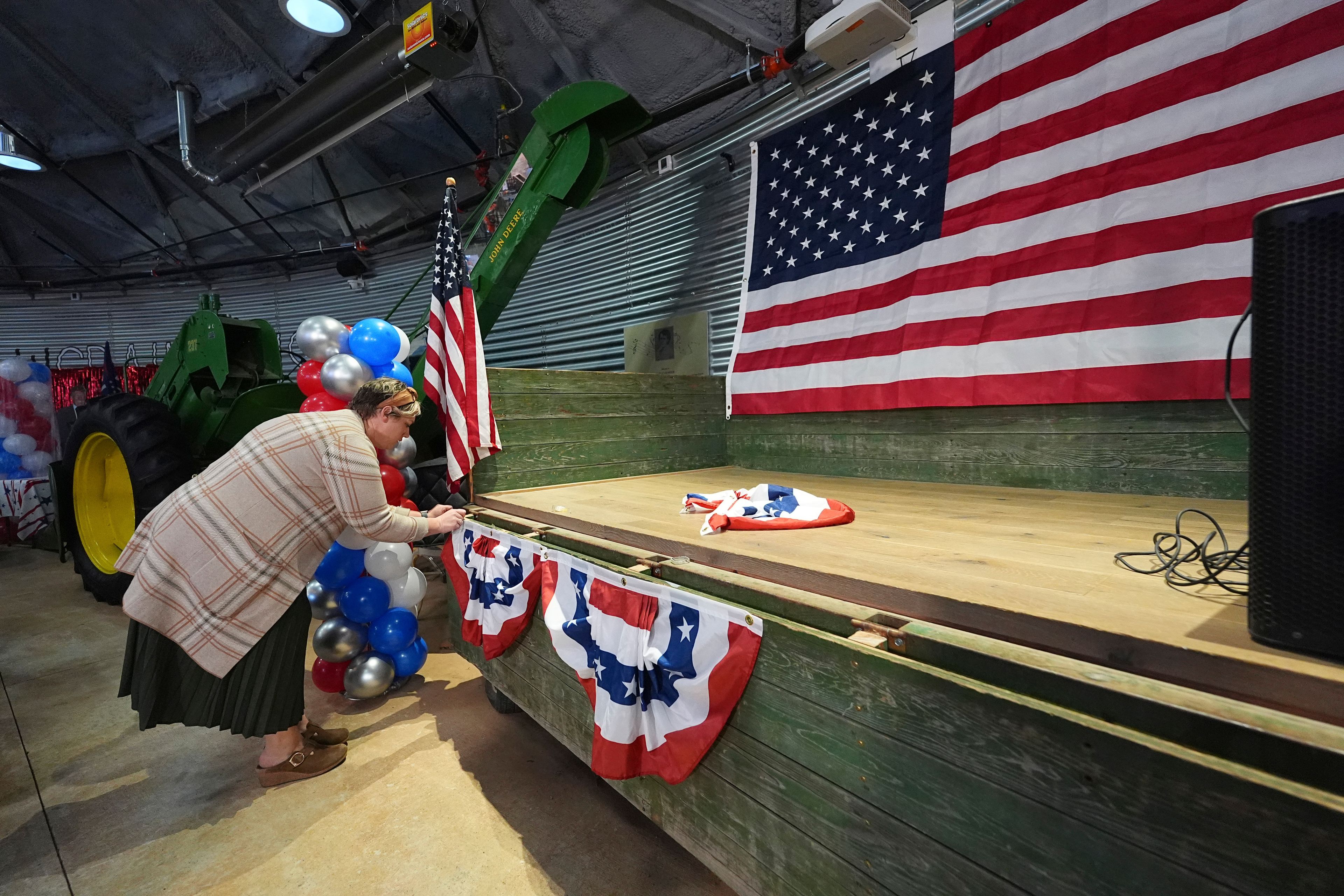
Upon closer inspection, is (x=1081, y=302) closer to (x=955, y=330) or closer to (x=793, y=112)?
(x=955, y=330)

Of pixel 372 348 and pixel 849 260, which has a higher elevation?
pixel 849 260

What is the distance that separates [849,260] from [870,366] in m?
0.66

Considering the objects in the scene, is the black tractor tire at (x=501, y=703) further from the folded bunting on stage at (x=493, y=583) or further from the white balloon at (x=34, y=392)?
the white balloon at (x=34, y=392)

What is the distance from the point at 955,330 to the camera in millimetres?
2715

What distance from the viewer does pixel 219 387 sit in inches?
164

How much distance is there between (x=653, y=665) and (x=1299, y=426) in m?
1.37

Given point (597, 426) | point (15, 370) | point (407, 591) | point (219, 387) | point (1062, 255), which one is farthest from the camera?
point (15, 370)

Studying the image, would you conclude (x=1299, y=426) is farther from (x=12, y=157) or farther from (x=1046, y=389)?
(x=12, y=157)

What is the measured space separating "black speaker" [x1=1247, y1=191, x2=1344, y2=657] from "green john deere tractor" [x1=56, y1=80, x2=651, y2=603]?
343cm

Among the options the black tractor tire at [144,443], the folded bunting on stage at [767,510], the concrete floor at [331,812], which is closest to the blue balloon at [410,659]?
the concrete floor at [331,812]

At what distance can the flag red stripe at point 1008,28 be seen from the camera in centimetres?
241

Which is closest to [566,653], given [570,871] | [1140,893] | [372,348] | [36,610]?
[570,871]

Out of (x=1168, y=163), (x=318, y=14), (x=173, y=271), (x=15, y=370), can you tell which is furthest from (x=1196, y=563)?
(x=173, y=271)

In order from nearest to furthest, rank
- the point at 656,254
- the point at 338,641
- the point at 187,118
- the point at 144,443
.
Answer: the point at 338,641 < the point at 144,443 < the point at 656,254 < the point at 187,118
